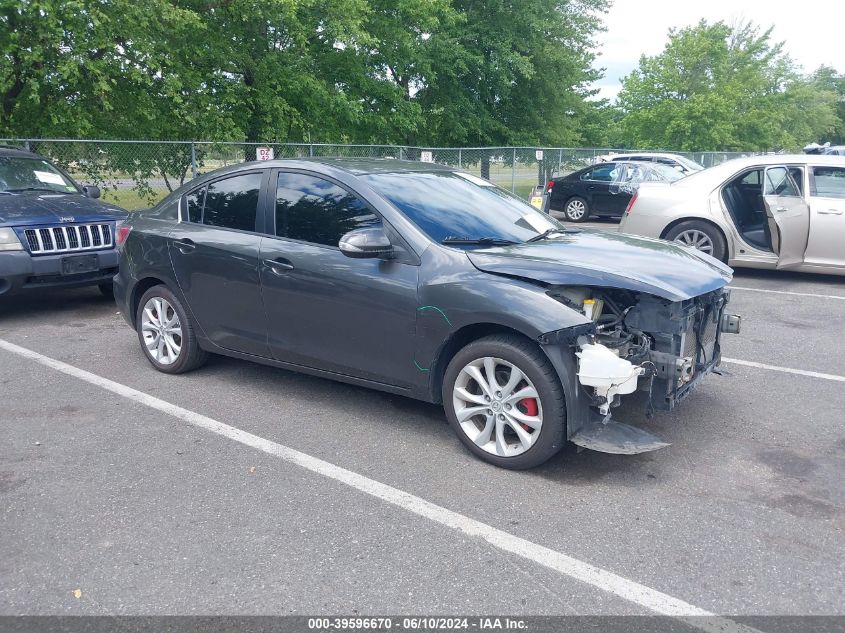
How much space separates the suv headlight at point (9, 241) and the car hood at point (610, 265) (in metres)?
5.13

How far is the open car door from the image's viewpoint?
354 inches

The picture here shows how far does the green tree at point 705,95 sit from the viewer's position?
1438 inches

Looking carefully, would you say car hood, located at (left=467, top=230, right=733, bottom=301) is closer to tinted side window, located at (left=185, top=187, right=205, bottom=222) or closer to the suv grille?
tinted side window, located at (left=185, top=187, right=205, bottom=222)

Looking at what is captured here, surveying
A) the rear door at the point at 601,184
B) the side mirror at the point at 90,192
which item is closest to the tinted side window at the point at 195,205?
the side mirror at the point at 90,192

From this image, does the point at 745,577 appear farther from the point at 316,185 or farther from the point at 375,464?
the point at 316,185

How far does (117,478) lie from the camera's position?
387 cm

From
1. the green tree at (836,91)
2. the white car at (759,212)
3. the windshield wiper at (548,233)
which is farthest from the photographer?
the green tree at (836,91)

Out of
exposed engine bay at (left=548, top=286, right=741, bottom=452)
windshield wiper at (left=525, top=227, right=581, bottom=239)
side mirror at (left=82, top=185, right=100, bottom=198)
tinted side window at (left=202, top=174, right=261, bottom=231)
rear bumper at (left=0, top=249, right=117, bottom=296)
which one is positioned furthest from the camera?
side mirror at (left=82, top=185, right=100, bottom=198)

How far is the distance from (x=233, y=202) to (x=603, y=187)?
13.6 meters

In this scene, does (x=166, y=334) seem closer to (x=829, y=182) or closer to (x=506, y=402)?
(x=506, y=402)

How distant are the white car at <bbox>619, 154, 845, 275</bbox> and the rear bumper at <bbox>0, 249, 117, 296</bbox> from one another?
21.6ft

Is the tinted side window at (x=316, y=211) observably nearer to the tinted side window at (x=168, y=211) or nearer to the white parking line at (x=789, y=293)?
the tinted side window at (x=168, y=211)

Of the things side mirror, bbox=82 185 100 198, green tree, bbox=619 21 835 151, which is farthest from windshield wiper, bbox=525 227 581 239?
green tree, bbox=619 21 835 151

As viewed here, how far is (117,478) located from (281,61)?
1709cm
